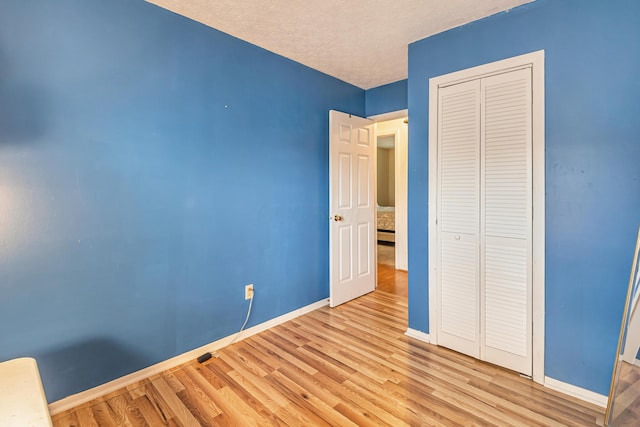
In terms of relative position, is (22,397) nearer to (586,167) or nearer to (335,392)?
(335,392)

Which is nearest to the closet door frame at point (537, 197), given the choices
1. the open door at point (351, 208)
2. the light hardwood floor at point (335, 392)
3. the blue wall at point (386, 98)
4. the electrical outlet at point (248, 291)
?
the light hardwood floor at point (335, 392)

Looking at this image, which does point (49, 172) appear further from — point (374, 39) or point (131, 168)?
point (374, 39)

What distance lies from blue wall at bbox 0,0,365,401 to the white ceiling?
0.16 m

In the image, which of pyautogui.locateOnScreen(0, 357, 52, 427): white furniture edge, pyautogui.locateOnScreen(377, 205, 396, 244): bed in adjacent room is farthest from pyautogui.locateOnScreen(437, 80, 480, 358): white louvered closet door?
pyautogui.locateOnScreen(377, 205, 396, 244): bed in adjacent room

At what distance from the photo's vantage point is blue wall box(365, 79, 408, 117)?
343 cm

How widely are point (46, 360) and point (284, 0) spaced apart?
8.39 feet

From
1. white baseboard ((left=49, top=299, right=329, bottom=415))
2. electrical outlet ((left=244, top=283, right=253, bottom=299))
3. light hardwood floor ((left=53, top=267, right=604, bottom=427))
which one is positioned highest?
electrical outlet ((left=244, top=283, right=253, bottom=299))

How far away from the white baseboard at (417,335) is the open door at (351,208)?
2.89 feet

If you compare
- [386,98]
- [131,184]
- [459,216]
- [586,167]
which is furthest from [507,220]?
[131,184]

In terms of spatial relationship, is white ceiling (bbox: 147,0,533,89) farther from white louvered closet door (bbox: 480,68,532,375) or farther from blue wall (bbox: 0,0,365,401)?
white louvered closet door (bbox: 480,68,532,375)

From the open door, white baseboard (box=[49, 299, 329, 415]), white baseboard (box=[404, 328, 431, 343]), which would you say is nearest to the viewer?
white baseboard (box=[49, 299, 329, 415])

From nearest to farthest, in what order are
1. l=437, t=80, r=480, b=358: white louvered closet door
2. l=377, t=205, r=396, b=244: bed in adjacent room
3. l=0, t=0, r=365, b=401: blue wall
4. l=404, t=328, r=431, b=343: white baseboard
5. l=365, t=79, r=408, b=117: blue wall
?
l=0, t=0, r=365, b=401: blue wall
l=437, t=80, r=480, b=358: white louvered closet door
l=404, t=328, r=431, b=343: white baseboard
l=365, t=79, r=408, b=117: blue wall
l=377, t=205, r=396, b=244: bed in adjacent room

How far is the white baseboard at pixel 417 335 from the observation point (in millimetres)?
2597

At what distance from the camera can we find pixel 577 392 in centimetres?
190
